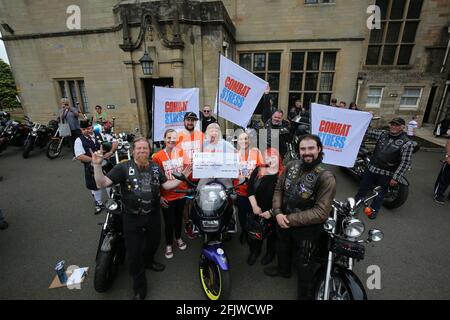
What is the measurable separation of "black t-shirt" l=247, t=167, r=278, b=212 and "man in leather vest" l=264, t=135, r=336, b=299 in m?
0.17

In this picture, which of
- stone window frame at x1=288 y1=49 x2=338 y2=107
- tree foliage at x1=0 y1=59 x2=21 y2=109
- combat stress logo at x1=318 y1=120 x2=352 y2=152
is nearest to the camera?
combat stress logo at x1=318 y1=120 x2=352 y2=152

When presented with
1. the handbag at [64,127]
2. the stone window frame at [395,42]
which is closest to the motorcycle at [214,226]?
the handbag at [64,127]

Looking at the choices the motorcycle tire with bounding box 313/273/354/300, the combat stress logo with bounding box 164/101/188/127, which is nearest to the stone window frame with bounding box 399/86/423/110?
the combat stress logo with bounding box 164/101/188/127

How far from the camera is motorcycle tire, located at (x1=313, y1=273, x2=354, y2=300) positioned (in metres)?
2.00

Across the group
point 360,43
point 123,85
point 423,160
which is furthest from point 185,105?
point 360,43

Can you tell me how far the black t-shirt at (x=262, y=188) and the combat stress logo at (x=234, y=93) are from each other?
1.77m

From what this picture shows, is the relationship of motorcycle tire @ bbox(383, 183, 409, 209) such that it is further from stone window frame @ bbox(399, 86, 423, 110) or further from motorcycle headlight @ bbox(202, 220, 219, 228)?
stone window frame @ bbox(399, 86, 423, 110)

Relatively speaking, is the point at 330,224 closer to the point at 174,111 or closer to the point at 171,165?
the point at 171,165

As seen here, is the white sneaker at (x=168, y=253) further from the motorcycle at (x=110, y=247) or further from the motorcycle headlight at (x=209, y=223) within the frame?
the motorcycle headlight at (x=209, y=223)

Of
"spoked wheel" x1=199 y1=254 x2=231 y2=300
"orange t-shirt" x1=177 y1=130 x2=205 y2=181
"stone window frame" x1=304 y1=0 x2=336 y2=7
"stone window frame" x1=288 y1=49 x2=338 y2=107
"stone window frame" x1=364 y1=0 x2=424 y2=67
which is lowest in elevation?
"spoked wheel" x1=199 y1=254 x2=231 y2=300

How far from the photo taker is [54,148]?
7.47 m
